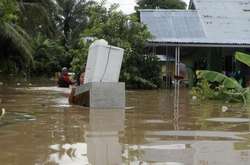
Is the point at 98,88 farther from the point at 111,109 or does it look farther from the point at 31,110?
the point at 31,110

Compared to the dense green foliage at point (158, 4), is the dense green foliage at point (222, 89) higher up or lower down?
lower down

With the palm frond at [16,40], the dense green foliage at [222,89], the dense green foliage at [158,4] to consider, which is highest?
the dense green foliage at [158,4]

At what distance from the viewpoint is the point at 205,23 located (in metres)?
30.7

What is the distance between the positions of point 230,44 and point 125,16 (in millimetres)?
5931

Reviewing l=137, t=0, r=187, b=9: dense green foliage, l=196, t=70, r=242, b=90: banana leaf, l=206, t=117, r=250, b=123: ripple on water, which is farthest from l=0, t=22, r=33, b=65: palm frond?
l=137, t=0, r=187, b=9: dense green foliage

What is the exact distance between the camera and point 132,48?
2884 cm

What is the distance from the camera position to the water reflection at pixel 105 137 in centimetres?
729

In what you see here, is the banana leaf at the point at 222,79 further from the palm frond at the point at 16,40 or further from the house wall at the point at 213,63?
the palm frond at the point at 16,40

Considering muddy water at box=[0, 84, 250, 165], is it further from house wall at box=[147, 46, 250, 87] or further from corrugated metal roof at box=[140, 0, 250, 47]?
house wall at box=[147, 46, 250, 87]

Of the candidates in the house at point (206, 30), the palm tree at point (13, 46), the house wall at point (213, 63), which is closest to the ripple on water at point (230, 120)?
the house at point (206, 30)

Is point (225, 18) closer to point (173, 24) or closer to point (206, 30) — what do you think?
point (206, 30)

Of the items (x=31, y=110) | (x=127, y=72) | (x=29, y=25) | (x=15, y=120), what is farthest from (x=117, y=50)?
(x=29, y=25)

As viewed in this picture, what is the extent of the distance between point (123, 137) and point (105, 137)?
320mm

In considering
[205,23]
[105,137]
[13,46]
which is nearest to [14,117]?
[105,137]
